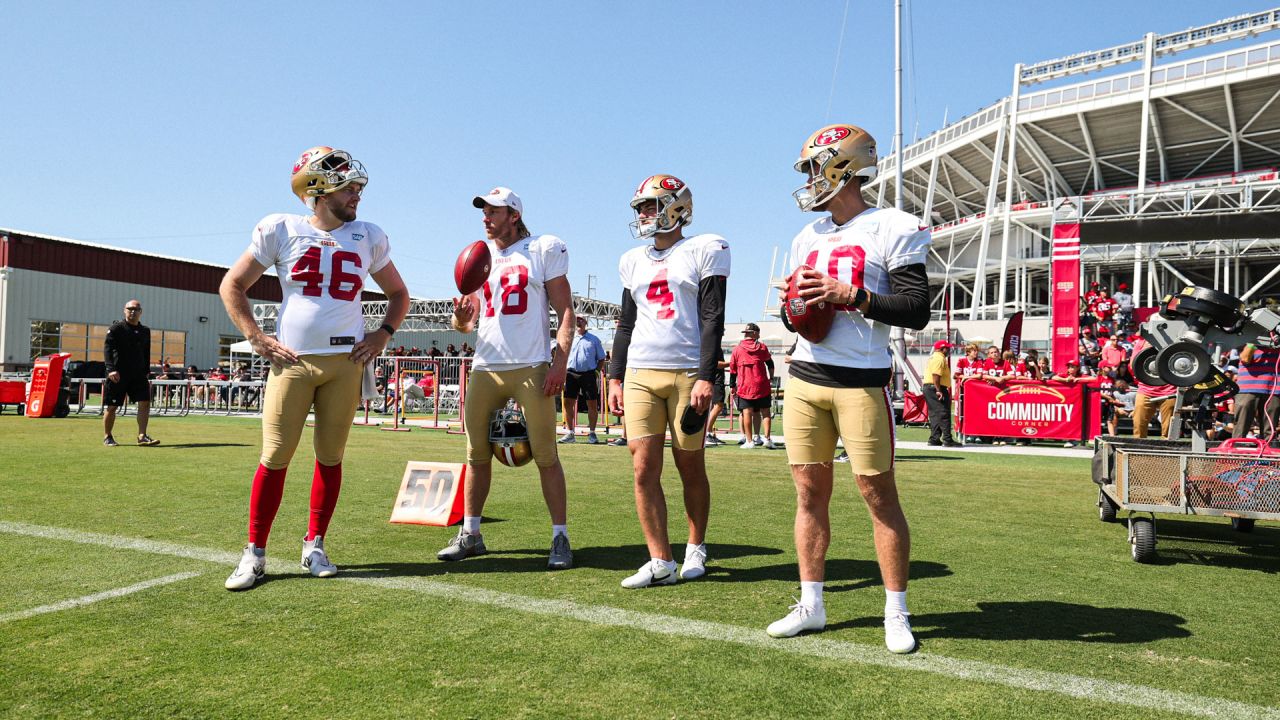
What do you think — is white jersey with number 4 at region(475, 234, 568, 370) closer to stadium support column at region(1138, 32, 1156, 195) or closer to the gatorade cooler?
the gatorade cooler

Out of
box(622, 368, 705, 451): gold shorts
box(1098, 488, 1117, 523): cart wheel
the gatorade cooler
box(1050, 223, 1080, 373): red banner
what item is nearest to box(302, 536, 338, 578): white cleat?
box(622, 368, 705, 451): gold shorts

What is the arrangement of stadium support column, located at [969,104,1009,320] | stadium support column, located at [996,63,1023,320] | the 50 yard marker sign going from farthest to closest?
1. stadium support column, located at [969,104,1009,320]
2. stadium support column, located at [996,63,1023,320]
3. the 50 yard marker sign

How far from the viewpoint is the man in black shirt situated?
11.5 m

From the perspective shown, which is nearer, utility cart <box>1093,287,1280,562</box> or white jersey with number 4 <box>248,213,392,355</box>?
white jersey with number 4 <box>248,213,392,355</box>

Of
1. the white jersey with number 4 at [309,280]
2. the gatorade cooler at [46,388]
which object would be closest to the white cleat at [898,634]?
the white jersey with number 4 at [309,280]

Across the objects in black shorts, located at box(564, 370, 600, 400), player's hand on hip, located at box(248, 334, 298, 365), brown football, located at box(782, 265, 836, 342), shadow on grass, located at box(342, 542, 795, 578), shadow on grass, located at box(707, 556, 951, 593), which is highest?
brown football, located at box(782, 265, 836, 342)

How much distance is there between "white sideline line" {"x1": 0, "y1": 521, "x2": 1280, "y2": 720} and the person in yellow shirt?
11766 millimetres

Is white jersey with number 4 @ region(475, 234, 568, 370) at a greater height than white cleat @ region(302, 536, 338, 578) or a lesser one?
greater

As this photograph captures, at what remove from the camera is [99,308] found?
37875mm

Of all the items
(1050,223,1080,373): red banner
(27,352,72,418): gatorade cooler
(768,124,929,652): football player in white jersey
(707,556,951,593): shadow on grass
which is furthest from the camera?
(27,352,72,418): gatorade cooler

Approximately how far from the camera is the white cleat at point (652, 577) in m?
4.16

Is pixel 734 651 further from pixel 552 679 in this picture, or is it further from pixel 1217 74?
pixel 1217 74

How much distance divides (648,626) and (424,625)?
0.91 m

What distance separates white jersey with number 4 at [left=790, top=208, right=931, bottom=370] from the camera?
342cm
